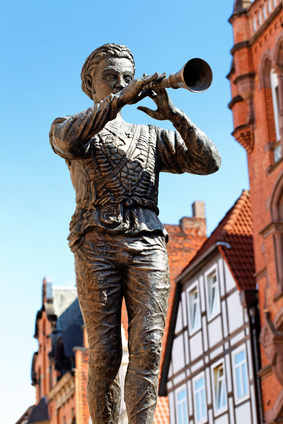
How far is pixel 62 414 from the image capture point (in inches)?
1748

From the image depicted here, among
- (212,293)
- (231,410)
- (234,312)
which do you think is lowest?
(231,410)

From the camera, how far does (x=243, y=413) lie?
1003 inches

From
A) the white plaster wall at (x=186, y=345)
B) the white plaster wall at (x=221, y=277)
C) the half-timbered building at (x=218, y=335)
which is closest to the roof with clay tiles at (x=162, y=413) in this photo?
the half-timbered building at (x=218, y=335)

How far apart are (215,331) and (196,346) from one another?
146 cm

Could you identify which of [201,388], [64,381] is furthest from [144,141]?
[64,381]

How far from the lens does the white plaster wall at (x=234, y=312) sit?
2650cm

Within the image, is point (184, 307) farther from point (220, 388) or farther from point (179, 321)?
point (220, 388)

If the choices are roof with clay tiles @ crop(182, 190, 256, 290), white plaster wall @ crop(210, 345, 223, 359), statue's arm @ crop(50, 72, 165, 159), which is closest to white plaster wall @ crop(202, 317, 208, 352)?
white plaster wall @ crop(210, 345, 223, 359)

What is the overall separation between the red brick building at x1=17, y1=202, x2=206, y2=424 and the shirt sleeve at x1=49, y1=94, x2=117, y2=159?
2903 cm

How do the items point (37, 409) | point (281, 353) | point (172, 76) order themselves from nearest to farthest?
point (172, 76) < point (281, 353) < point (37, 409)

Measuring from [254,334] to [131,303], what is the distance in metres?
20.2

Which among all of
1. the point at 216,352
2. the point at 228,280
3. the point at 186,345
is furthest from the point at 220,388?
the point at 228,280

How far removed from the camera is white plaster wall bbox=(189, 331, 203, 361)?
93.7ft

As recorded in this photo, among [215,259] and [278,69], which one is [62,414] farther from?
[278,69]
